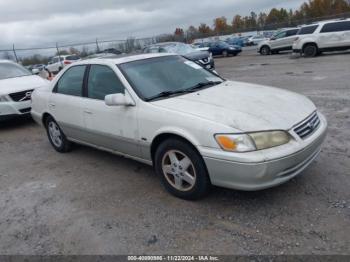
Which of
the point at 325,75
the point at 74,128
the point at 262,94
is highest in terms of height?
the point at 262,94

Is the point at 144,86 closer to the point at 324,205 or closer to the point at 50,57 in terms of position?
the point at 324,205

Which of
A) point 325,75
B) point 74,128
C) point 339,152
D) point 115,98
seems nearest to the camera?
point 115,98

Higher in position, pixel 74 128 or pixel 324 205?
pixel 74 128

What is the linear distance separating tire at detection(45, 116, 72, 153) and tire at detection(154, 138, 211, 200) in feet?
7.82

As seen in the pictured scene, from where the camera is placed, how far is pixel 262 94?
4109mm

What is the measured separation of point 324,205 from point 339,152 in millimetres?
1468

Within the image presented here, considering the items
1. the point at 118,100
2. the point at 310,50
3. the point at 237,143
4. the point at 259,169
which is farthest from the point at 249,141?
the point at 310,50

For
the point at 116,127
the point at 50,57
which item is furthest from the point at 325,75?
the point at 50,57

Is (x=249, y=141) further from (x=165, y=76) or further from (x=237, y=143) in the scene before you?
(x=165, y=76)

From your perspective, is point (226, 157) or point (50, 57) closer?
point (226, 157)

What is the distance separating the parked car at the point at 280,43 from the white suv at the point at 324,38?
3.90 metres

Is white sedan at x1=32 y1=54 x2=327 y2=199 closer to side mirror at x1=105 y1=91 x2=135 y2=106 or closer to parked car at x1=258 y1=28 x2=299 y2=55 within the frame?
side mirror at x1=105 y1=91 x2=135 y2=106

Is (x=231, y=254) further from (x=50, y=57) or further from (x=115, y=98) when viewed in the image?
(x=50, y=57)

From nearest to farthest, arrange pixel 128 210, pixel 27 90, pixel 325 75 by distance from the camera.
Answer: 1. pixel 128 210
2. pixel 27 90
3. pixel 325 75
